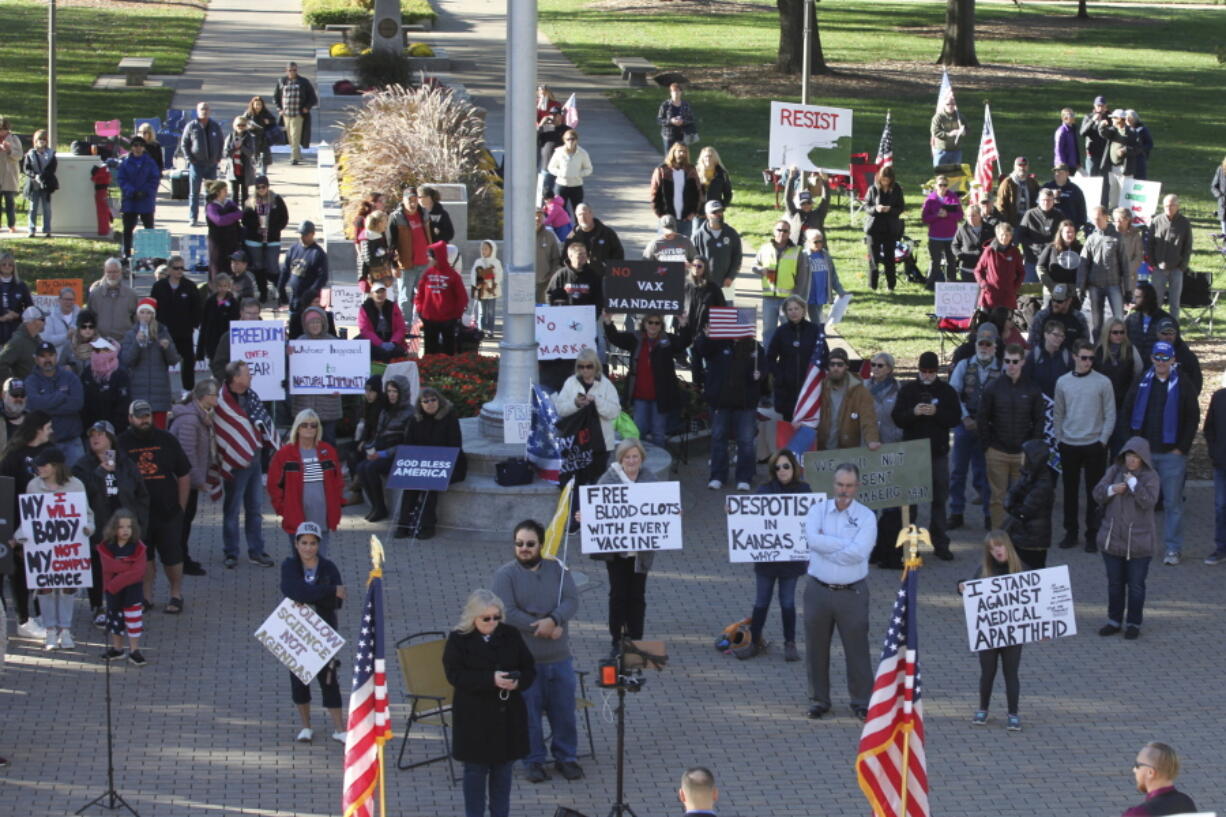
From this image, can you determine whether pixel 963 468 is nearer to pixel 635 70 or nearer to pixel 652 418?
pixel 652 418

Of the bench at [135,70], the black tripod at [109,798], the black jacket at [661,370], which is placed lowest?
the black tripod at [109,798]

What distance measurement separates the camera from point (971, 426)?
58.0 ft

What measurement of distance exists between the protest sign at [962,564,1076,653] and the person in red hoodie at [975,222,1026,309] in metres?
9.40

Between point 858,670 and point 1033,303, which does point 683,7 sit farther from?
point 858,670

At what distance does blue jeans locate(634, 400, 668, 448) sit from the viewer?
18.9 m

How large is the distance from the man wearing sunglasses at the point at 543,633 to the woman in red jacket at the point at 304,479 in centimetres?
347

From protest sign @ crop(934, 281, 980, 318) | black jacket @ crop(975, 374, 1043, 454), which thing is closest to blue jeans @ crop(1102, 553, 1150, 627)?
black jacket @ crop(975, 374, 1043, 454)

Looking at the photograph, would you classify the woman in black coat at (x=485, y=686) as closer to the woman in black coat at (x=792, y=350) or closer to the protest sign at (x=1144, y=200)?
the woman in black coat at (x=792, y=350)

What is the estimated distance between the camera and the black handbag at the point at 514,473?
667 inches

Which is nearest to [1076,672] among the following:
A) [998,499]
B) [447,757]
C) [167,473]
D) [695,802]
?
[998,499]

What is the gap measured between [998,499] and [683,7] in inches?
1906

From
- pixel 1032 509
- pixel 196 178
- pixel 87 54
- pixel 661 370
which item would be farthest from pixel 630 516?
pixel 87 54

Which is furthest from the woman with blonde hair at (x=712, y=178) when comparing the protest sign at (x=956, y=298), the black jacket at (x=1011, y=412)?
the black jacket at (x=1011, y=412)

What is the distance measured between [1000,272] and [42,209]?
580 inches
